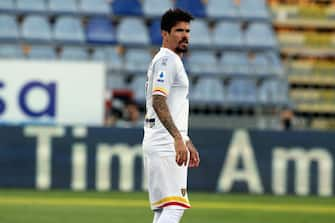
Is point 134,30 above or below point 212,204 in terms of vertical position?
above

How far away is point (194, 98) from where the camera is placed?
2944 cm

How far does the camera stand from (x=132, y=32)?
3089 centimetres

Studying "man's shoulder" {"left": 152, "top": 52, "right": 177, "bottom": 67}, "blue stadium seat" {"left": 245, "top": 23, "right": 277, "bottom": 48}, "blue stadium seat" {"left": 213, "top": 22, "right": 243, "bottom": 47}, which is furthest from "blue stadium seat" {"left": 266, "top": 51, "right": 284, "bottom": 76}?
"man's shoulder" {"left": 152, "top": 52, "right": 177, "bottom": 67}

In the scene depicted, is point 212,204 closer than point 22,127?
Yes

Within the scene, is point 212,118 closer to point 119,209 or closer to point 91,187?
point 91,187

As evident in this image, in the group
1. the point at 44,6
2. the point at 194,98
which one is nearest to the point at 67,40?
the point at 44,6

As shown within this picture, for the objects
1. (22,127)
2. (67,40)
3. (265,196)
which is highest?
(67,40)

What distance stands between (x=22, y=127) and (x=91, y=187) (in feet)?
5.12

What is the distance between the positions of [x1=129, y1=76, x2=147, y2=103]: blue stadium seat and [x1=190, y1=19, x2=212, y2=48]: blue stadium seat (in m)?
2.32

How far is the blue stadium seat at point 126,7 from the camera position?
103ft

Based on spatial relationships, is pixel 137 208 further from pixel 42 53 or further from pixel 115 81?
pixel 42 53

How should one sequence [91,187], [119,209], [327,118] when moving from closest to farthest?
[119,209]
[91,187]
[327,118]

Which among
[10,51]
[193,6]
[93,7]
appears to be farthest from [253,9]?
[10,51]

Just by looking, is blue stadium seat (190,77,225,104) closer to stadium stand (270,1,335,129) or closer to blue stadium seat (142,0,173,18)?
blue stadium seat (142,0,173,18)
